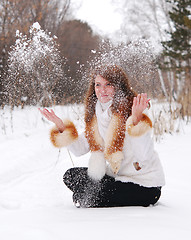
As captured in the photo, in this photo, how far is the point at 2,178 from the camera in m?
2.89

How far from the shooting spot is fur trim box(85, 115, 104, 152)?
1.81 metres

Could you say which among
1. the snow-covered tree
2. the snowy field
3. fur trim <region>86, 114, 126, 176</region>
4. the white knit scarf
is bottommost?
the snowy field

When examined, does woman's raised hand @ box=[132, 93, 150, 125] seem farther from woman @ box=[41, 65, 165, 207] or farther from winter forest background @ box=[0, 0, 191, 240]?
winter forest background @ box=[0, 0, 191, 240]

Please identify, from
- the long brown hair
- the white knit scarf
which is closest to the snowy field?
the white knit scarf

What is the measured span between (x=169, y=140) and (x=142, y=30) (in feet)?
34.0

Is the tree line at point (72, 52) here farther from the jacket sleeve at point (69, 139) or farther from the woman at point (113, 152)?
the jacket sleeve at point (69, 139)

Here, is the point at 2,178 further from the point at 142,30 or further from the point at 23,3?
the point at 142,30

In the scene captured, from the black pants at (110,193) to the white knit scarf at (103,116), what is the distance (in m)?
0.32

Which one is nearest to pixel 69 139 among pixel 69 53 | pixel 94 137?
pixel 94 137

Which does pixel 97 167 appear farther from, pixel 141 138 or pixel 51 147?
pixel 51 147

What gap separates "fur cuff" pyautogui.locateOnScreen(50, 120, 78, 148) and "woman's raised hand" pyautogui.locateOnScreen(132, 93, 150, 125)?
51 centimetres

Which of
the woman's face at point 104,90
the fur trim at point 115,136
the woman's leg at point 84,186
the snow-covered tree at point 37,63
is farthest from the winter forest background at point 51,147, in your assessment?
the woman's face at point 104,90

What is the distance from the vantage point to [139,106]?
1502 mm

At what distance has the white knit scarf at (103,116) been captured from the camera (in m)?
1.78
